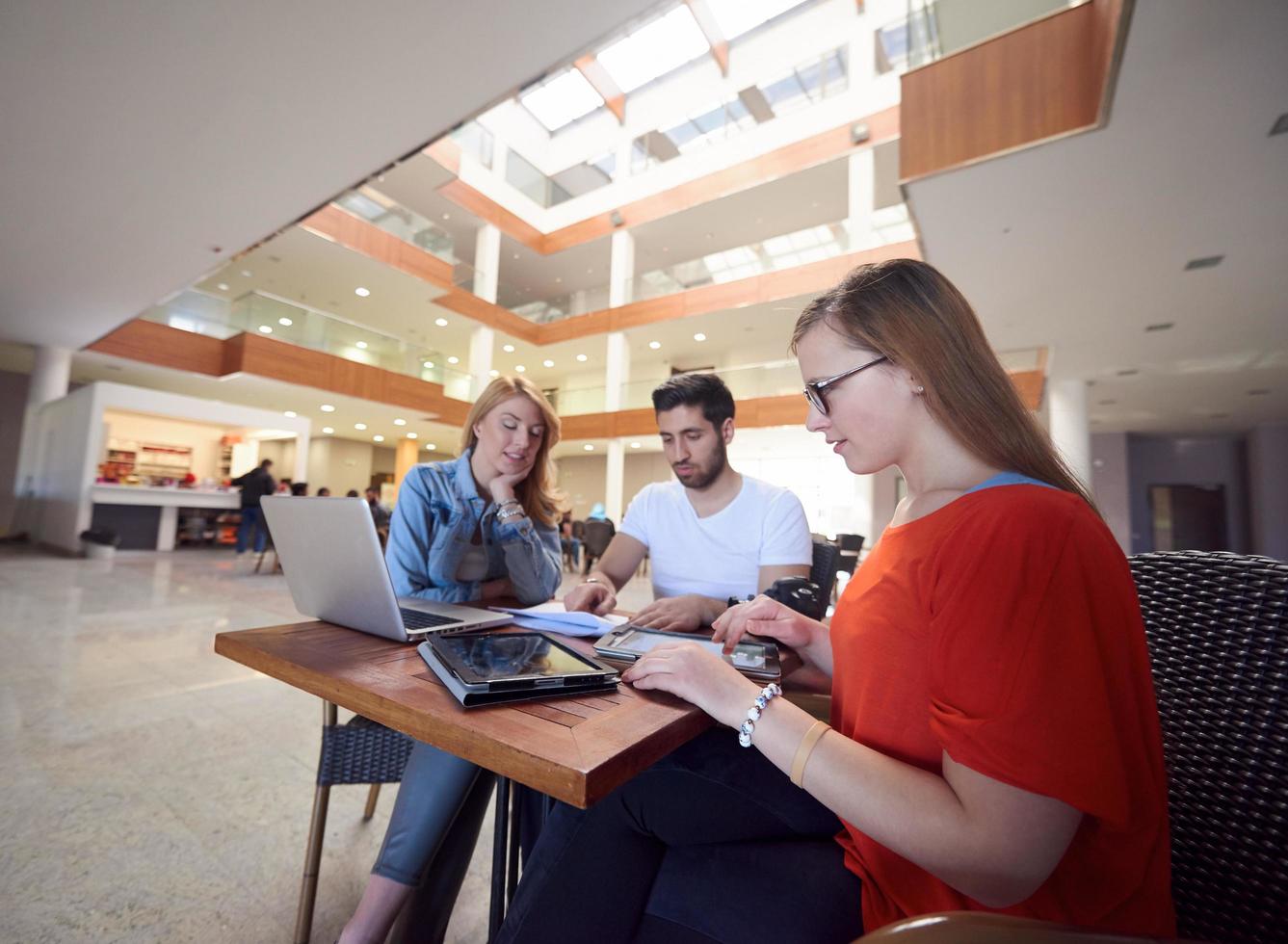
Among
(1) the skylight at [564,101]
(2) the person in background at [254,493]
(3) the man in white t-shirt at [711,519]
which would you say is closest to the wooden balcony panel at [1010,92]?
(3) the man in white t-shirt at [711,519]

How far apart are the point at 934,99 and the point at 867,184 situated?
7.64 m

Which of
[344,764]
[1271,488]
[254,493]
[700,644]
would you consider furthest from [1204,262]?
[254,493]

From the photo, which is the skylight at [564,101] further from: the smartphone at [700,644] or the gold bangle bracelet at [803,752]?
the gold bangle bracelet at [803,752]

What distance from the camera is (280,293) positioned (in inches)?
503

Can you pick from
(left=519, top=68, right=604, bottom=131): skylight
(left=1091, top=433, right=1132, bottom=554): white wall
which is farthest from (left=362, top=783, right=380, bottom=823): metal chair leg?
(left=519, top=68, right=604, bottom=131): skylight

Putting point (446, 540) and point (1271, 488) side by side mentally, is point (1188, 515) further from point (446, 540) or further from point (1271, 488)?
point (446, 540)

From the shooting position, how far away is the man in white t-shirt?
5.70 feet

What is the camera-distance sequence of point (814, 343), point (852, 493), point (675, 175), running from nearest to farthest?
1. point (814, 343)
2. point (852, 493)
3. point (675, 175)

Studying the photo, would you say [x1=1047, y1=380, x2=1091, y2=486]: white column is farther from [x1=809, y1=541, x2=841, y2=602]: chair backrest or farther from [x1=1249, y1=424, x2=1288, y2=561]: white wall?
[x1=809, y1=541, x2=841, y2=602]: chair backrest

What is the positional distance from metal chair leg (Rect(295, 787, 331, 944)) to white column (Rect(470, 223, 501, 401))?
472 inches

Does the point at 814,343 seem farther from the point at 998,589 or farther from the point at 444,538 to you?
the point at 444,538

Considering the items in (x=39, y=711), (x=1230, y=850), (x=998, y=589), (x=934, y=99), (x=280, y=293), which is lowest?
(x=39, y=711)

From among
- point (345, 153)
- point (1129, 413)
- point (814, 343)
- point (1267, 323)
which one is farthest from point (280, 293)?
point (1129, 413)

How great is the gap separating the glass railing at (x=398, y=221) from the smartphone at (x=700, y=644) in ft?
36.9
